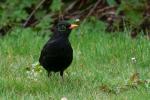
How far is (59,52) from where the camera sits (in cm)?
823

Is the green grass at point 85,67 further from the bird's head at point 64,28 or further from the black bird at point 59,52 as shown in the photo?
the bird's head at point 64,28

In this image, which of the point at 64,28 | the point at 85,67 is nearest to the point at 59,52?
the point at 64,28

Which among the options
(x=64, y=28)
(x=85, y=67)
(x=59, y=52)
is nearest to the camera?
(x=59, y=52)

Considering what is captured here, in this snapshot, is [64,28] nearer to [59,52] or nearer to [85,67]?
[59,52]

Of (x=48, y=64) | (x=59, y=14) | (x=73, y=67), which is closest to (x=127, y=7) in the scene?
(x=59, y=14)

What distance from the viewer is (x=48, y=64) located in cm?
837

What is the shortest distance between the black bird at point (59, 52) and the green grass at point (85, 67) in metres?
0.19

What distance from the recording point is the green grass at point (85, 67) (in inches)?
306

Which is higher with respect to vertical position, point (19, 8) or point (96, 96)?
point (19, 8)

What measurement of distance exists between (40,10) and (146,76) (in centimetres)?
395

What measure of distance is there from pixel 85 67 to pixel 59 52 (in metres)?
0.93

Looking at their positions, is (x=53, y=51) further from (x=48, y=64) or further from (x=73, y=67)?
(x=73, y=67)

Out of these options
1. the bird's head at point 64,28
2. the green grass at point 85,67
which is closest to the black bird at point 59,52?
the bird's head at point 64,28

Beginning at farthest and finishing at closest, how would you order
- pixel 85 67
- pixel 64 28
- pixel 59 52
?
pixel 85 67, pixel 64 28, pixel 59 52
